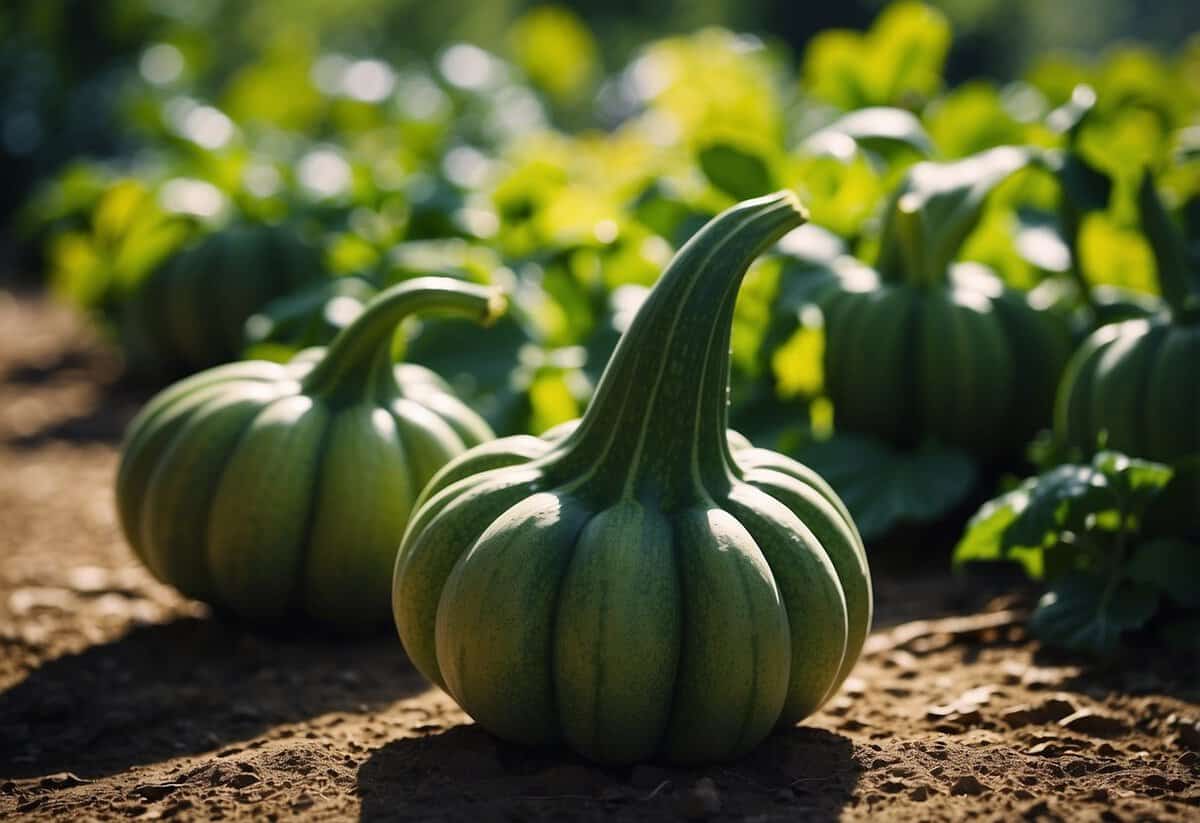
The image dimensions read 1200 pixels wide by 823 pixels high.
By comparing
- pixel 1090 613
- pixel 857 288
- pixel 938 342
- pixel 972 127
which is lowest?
pixel 1090 613

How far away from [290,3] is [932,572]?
493 inches

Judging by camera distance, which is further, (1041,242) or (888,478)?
(1041,242)

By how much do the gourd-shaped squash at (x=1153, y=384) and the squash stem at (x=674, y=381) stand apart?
107 centimetres

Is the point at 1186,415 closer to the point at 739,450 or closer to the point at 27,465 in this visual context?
the point at 739,450

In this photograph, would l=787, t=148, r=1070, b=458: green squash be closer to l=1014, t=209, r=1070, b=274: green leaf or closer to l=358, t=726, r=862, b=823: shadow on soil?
l=1014, t=209, r=1070, b=274: green leaf

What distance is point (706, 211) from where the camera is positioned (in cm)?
415

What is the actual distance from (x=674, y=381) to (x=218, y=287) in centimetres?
364

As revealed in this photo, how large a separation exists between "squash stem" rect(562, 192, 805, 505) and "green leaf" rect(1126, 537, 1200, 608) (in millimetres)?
1093

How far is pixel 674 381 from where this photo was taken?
2.29 meters

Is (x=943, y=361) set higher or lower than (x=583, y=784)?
higher

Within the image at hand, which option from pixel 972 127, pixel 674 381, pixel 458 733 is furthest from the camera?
pixel 972 127

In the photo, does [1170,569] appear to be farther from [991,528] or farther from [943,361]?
[943,361]

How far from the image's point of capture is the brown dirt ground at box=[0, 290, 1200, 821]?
2158 millimetres

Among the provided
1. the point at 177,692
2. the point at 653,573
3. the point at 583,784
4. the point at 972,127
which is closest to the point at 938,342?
the point at 972,127
